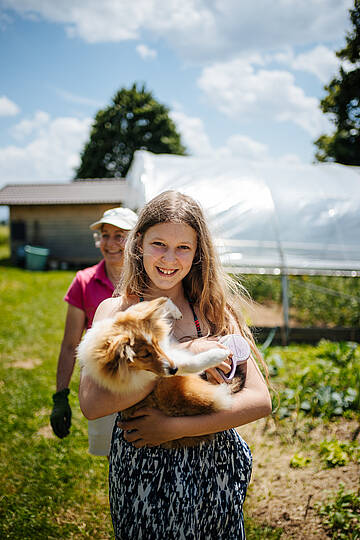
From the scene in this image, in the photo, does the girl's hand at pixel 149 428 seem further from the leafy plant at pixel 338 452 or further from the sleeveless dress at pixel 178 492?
the leafy plant at pixel 338 452

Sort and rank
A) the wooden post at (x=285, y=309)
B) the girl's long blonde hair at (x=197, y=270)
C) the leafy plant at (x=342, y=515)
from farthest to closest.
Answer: the wooden post at (x=285, y=309)
the leafy plant at (x=342, y=515)
the girl's long blonde hair at (x=197, y=270)

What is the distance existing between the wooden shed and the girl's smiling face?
Result: 656 inches

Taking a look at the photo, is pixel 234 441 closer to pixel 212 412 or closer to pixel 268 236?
pixel 212 412

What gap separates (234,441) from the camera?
68.7 inches

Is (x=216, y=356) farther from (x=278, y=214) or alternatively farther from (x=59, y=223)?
(x=59, y=223)

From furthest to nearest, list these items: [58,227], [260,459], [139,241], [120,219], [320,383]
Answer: [58,227], [320,383], [260,459], [120,219], [139,241]

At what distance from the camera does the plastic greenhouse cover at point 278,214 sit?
5934 millimetres

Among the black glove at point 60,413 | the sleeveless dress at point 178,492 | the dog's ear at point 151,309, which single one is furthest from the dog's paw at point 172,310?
the black glove at point 60,413

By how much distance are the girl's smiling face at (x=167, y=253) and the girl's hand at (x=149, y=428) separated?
0.63m

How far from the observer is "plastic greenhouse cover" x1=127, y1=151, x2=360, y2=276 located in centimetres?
593

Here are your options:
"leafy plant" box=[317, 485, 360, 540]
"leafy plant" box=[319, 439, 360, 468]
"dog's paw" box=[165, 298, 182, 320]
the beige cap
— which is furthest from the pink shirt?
"leafy plant" box=[319, 439, 360, 468]

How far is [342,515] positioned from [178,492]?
224cm

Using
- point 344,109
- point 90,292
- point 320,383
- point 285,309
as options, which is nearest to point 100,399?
point 90,292

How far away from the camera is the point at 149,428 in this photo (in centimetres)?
154
